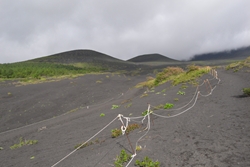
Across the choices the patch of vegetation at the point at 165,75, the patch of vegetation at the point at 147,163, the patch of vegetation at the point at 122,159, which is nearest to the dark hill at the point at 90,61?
the patch of vegetation at the point at 165,75

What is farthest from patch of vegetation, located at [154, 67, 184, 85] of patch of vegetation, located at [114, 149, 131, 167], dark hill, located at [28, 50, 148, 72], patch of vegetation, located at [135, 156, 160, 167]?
dark hill, located at [28, 50, 148, 72]

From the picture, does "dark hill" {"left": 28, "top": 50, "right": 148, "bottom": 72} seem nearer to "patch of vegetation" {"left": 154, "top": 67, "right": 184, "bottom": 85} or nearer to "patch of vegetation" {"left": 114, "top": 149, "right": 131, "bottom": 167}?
"patch of vegetation" {"left": 154, "top": 67, "right": 184, "bottom": 85}

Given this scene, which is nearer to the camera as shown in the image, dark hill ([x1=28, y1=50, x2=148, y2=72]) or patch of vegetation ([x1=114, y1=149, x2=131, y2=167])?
patch of vegetation ([x1=114, y1=149, x2=131, y2=167])

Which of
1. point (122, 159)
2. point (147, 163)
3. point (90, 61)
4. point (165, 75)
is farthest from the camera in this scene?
point (90, 61)

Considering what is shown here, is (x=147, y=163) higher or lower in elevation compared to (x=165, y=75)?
higher

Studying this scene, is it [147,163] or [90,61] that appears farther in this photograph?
[90,61]

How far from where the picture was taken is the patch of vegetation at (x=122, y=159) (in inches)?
233

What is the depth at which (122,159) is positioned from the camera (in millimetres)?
6121

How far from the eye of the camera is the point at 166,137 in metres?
7.33

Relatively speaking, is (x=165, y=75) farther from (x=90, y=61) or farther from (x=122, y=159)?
(x=90, y=61)

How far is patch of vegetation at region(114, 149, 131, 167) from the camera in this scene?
19.4ft

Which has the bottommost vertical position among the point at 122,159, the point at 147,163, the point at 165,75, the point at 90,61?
the point at 165,75

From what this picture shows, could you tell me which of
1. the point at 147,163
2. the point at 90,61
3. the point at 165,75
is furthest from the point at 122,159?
the point at 90,61

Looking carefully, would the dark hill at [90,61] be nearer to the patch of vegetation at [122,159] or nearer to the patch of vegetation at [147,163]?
the patch of vegetation at [122,159]
